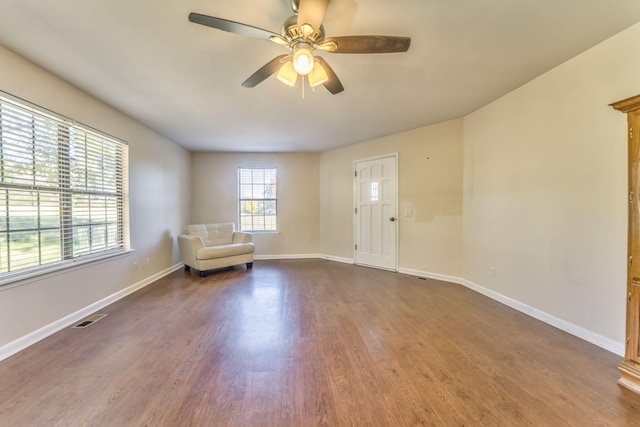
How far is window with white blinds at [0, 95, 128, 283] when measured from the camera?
201 centimetres

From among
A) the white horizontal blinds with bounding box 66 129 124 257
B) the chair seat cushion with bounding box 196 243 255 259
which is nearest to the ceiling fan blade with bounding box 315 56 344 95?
the white horizontal blinds with bounding box 66 129 124 257

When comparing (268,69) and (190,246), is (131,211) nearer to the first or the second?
(190,246)

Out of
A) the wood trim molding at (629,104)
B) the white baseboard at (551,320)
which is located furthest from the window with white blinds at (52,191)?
the white baseboard at (551,320)

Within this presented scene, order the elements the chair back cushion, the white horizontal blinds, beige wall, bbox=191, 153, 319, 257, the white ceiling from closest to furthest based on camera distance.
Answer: the white ceiling → the white horizontal blinds → the chair back cushion → beige wall, bbox=191, 153, 319, 257

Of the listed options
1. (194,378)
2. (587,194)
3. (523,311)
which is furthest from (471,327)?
(194,378)

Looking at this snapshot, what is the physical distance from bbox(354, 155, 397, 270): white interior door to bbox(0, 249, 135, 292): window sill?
384 cm

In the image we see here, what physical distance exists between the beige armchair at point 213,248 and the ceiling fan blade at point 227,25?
3479 mm

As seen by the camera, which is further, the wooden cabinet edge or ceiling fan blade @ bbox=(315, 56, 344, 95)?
ceiling fan blade @ bbox=(315, 56, 344, 95)

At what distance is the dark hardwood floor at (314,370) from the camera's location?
55.5 inches

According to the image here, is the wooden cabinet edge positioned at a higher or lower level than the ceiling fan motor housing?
lower

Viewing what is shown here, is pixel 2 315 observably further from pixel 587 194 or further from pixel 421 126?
pixel 421 126

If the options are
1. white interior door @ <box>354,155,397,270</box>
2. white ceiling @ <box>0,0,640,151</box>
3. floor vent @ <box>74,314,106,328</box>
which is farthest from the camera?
white interior door @ <box>354,155,397,270</box>

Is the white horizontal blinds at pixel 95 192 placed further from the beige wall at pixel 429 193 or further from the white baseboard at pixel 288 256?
the beige wall at pixel 429 193

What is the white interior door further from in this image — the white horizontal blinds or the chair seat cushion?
the white horizontal blinds
